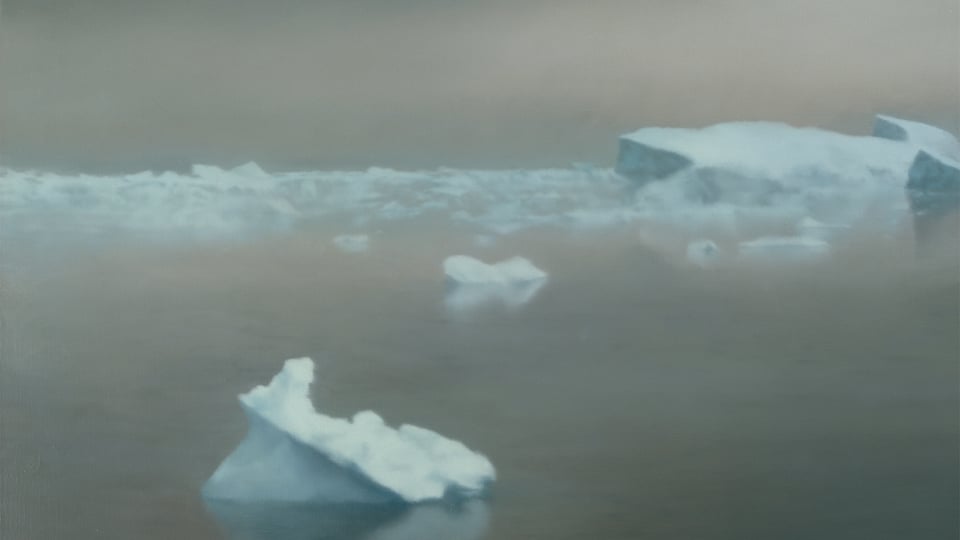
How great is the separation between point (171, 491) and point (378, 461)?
34 cm

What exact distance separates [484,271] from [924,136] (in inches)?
30.3

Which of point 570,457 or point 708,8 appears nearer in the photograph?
point 570,457

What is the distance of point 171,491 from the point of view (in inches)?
74.3

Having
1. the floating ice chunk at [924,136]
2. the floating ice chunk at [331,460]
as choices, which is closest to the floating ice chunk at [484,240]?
the floating ice chunk at [331,460]

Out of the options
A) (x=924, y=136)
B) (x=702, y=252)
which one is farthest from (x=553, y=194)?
→ (x=924, y=136)

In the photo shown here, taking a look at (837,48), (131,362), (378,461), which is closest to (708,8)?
(837,48)

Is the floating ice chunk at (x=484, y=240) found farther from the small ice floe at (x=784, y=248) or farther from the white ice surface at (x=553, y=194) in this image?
the small ice floe at (x=784, y=248)

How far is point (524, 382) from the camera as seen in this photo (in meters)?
1.94

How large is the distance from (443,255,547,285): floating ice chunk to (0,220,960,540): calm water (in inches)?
0.8

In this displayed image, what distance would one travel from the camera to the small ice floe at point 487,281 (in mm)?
1967

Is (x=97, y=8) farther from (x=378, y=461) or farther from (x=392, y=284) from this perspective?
(x=378, y=461)

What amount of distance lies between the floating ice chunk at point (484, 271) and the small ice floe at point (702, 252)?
273 mm

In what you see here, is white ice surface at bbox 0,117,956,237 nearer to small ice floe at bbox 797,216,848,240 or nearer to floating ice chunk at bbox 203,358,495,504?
small ice floe at bbox 797,216,848,240

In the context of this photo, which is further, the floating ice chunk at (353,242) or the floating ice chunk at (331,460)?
Result: the floating ice chunk at (353,242)
